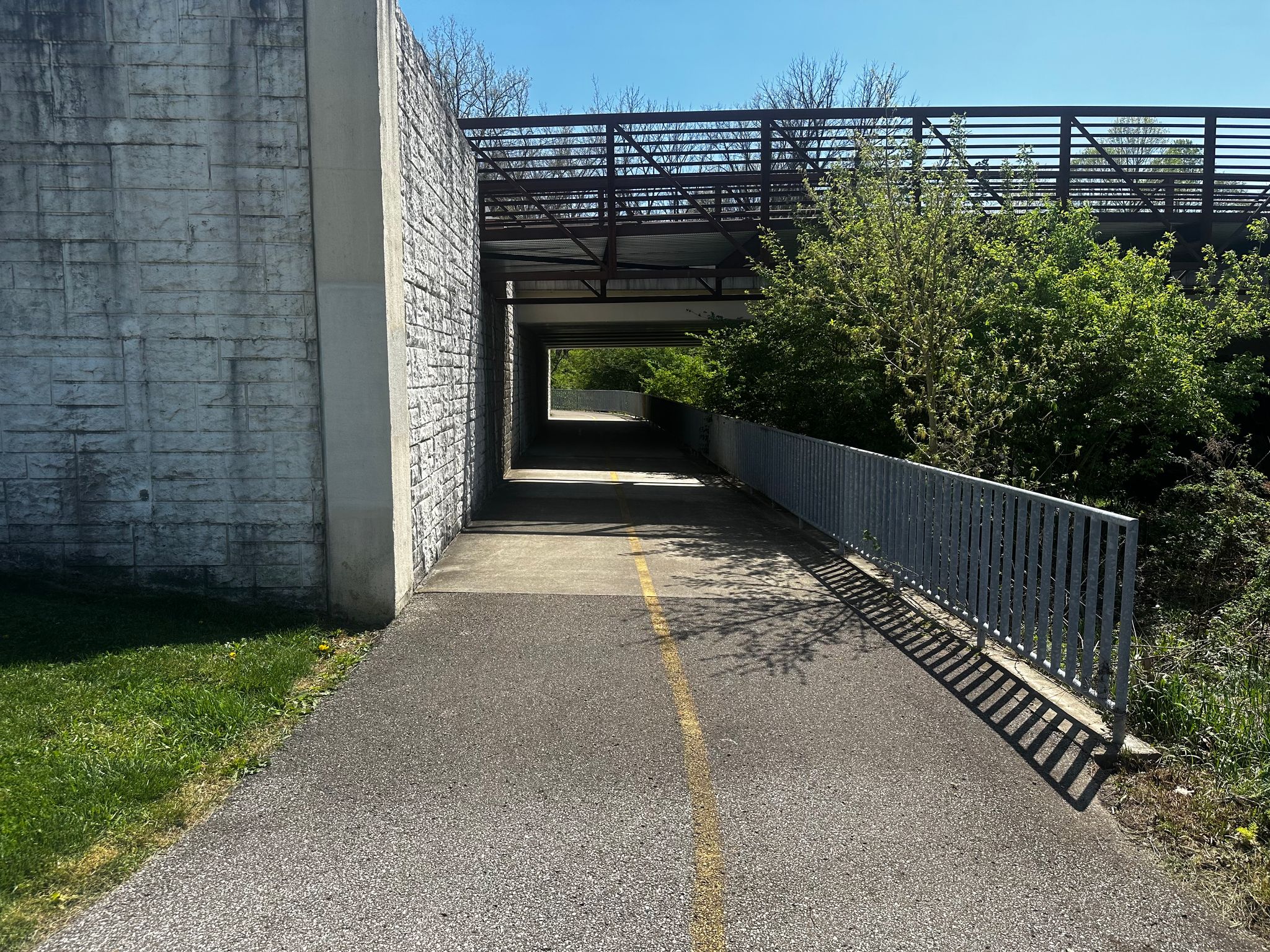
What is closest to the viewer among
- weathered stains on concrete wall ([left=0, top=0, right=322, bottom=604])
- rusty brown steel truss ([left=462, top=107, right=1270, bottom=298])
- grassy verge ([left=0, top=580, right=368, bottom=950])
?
grassy verge ([left=0, top=580, right=368, bottom=950])

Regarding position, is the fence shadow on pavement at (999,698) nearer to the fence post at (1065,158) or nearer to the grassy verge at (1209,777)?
the grassy verge at (1209,777)

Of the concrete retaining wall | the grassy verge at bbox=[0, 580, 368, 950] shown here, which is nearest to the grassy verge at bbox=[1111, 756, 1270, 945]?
the grassy verge at bbox=[0, 580, 368, 950]

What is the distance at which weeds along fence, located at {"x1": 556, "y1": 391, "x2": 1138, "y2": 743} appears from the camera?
5270 millimetres

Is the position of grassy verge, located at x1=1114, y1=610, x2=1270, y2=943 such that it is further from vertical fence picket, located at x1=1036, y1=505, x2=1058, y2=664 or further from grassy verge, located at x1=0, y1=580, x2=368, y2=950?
grassy verge, located at x1=0, y1=580, x2=368, y2=950

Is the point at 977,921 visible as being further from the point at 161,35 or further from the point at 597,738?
the point at 161,35

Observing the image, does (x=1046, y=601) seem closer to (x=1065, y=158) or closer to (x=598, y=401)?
(x=1065, y=158)

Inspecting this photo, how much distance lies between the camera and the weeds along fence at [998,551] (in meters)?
5.27

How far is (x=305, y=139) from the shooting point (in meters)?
7.34

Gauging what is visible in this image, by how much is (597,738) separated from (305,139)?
16.7ft

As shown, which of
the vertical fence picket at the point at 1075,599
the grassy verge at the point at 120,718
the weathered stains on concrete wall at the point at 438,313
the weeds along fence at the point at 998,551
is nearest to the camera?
the grassy verge at the point at 120,718

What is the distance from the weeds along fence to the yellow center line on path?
2.19 metres

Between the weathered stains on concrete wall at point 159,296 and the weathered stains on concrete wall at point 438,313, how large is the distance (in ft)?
3.87

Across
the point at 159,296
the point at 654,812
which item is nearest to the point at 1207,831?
the point at 654,812

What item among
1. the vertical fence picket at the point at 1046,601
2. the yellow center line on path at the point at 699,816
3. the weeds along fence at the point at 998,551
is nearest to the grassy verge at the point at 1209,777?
the weeds along fence at the point at 998,551
